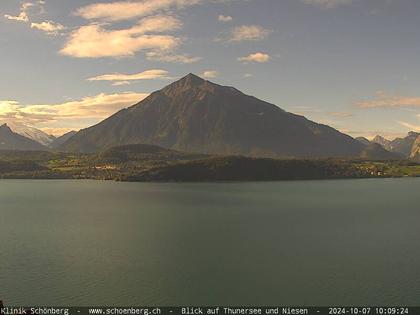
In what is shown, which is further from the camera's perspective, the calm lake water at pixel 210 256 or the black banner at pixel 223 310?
the calm lake water at pixel 210 256

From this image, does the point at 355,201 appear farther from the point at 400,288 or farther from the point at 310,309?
the point at 310,309

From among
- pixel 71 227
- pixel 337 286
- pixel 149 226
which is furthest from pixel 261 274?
pixel 71 227

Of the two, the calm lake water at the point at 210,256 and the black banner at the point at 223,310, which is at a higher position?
the calm lake water at the point at 210,256

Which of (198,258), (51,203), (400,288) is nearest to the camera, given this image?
(400,288)

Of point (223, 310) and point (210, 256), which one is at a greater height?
point (210, 256)

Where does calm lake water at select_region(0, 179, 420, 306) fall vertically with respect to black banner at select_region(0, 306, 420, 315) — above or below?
above

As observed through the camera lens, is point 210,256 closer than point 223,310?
No

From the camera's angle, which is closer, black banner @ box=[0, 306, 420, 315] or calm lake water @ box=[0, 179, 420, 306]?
black banner @ box=[0, 306, 420, 315]

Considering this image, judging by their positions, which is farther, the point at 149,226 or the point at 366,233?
the point at 149,226
